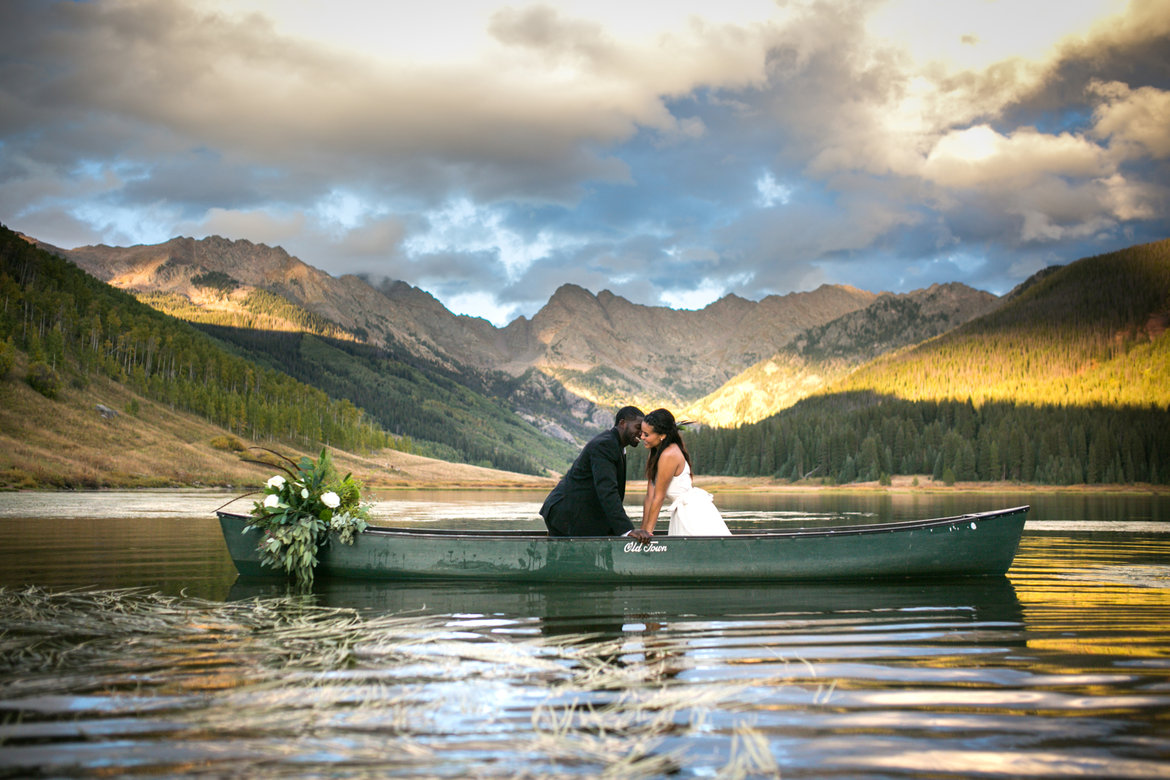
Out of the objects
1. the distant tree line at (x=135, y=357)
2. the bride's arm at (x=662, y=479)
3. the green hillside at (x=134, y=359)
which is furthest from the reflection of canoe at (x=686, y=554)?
the distant tree line at (x=135, y=357)

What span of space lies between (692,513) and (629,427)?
263cm

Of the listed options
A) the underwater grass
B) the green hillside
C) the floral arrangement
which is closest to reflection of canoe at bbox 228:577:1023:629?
the floral arrangement

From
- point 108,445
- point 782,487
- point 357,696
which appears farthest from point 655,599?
point 782,487

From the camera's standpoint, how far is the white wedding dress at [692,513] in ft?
50.1

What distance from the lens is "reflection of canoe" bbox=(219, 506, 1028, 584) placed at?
49.5 ft

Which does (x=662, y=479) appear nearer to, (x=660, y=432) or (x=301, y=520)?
(x=660, y=432)

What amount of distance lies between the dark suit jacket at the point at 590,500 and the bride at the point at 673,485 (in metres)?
0.58

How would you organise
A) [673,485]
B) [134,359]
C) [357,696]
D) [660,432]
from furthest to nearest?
[134,359]
[673,485]
[660,432]
[357,696]

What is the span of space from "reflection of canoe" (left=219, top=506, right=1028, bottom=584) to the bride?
60 cm

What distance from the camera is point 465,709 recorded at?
265 inches

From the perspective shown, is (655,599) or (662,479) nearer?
(655,599)

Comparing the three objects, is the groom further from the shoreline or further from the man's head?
the shoreline

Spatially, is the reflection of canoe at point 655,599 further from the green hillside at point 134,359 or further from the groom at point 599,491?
the green hillside at point 134,359

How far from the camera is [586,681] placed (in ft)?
25.3
